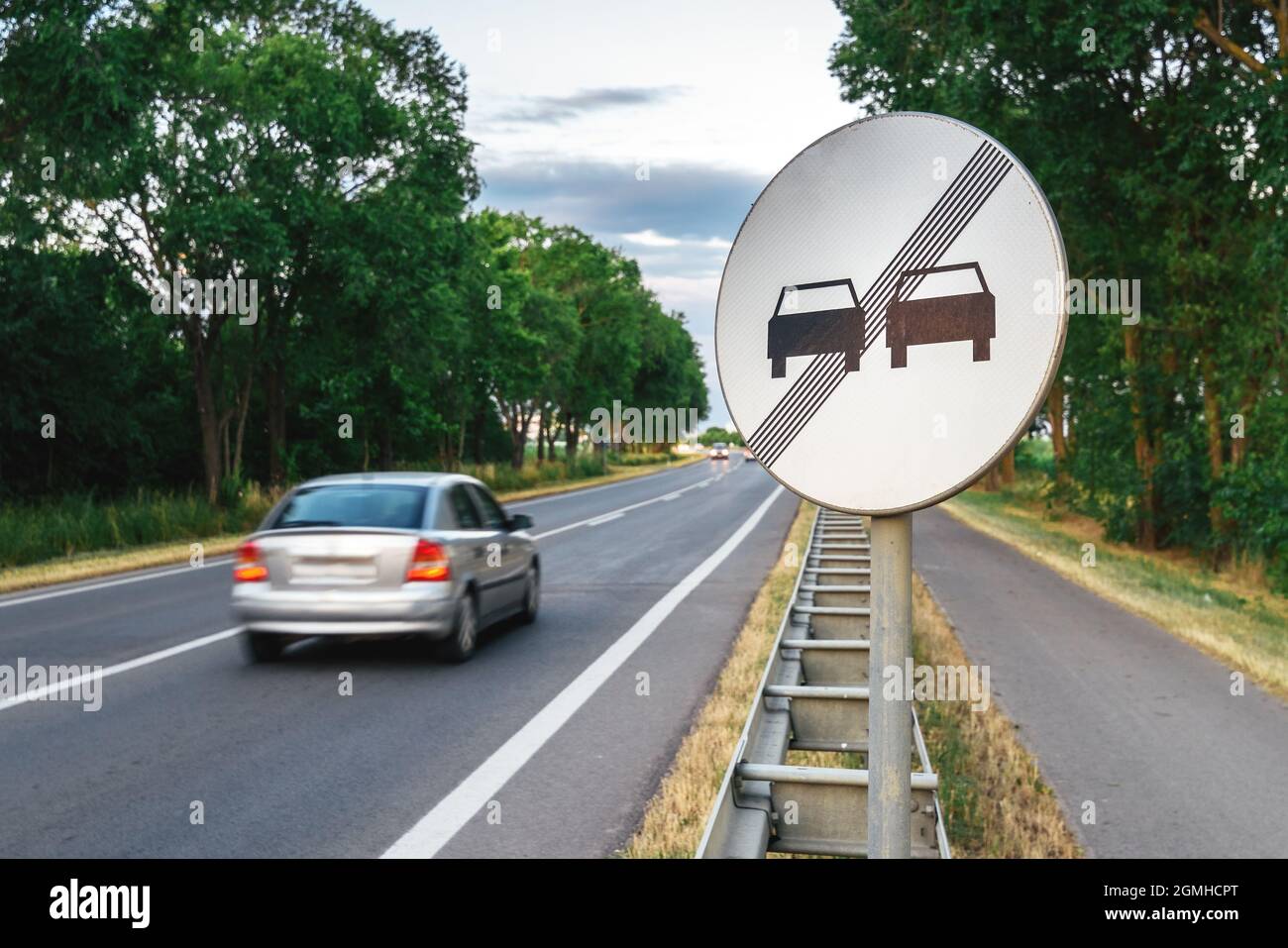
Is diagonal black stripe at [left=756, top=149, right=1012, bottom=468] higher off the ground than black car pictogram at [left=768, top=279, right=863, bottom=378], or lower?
higher

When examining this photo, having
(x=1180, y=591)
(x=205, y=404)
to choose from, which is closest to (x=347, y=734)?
(x=1180, y=591)

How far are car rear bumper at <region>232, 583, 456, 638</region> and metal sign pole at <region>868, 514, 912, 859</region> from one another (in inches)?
293

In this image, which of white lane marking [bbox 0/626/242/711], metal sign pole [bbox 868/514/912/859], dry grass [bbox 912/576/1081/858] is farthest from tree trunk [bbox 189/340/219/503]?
metal sign pole [bbox 868/514/912/859]

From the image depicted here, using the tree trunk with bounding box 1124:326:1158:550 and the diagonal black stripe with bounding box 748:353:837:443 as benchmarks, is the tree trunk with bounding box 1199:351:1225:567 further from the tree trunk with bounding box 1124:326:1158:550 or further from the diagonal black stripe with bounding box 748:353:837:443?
the diagonal black stripe with bounding box 748:353:837:443

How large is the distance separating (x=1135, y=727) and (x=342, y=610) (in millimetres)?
5828

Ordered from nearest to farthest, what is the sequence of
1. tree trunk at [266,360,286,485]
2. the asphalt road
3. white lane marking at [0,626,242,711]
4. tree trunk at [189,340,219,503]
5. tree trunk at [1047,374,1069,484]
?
the asphalt road < white lane marking at [0,626,242,711] < tree trunk at [1047,374,1069,484] < tree trunk at [189,340,219,503] < tree trunk at [266,360,286,485]

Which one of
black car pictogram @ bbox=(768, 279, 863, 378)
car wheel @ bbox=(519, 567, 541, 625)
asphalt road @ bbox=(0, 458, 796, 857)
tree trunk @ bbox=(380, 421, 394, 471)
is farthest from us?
tree trunk @ bbox=(380, 421, 394, 471)

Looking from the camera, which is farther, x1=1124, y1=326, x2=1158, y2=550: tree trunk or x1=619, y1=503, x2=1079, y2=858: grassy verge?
x1=1124, y1=326, x2=1158, y2=550: tree trunk

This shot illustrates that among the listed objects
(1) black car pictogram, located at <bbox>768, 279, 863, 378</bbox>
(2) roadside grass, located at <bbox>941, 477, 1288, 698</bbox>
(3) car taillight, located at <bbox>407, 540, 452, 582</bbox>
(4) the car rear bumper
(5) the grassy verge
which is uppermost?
(1) black car pictogram, located at <bbox>768, 279, 863, 378</bbox>

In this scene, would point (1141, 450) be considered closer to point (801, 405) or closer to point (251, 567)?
point (251, 567)

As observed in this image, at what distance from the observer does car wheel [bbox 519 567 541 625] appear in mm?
11805

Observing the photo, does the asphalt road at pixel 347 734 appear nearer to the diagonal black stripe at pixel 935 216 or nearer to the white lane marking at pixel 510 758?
the white lane marking at pixel 510 758

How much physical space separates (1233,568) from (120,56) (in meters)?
18.7

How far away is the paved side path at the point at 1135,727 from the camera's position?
16.6 ft
